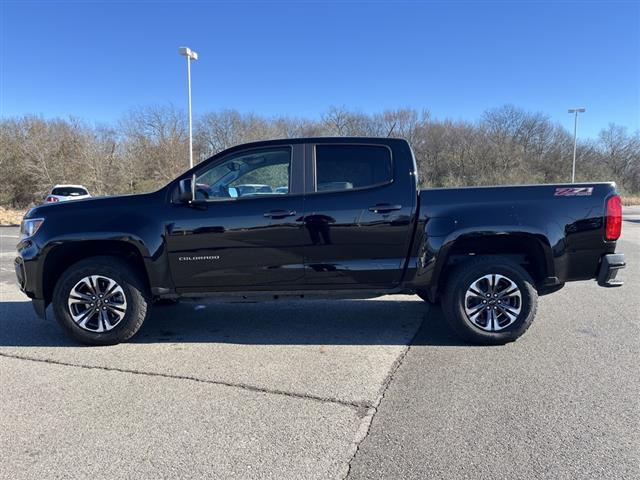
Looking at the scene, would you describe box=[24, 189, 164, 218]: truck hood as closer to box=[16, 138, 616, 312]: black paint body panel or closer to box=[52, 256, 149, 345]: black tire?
box=[16, 138, 616, 312]: black paint body panel

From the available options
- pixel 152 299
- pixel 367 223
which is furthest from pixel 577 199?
pixel 152 299

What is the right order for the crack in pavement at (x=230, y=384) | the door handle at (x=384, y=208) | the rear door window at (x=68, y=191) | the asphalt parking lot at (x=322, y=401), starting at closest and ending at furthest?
the asphalt parking lot at (x=322, y=401), the crack in pavement at (x=230, y=384), the door handle at (x=384, y=208), the rear door window at (x=68, y=191)

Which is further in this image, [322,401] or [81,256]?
[81,256]

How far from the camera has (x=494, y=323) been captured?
4414 millimetres

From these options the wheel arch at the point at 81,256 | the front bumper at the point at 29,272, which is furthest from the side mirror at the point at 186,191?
the front bumper at the point at 29,272

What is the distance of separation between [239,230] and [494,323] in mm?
2591

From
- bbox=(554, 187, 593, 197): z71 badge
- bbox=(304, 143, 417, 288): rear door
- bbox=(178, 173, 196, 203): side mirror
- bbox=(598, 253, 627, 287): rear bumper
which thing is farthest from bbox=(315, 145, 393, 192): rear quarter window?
bbox=(598, 253, 627, 287): rear bumper

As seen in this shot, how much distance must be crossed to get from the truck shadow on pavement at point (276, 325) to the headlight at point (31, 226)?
112 cm

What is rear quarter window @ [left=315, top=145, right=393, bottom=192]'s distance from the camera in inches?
177

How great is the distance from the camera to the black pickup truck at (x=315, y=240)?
14.1ft

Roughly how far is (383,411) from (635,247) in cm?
1136

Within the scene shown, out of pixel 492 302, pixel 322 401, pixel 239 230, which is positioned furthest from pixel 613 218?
pixel 239 230

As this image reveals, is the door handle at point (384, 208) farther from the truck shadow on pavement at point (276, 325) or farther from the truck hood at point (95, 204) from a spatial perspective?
the truck hood at point (95, 204)

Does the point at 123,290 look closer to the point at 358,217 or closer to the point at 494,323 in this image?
the point at 358,217
